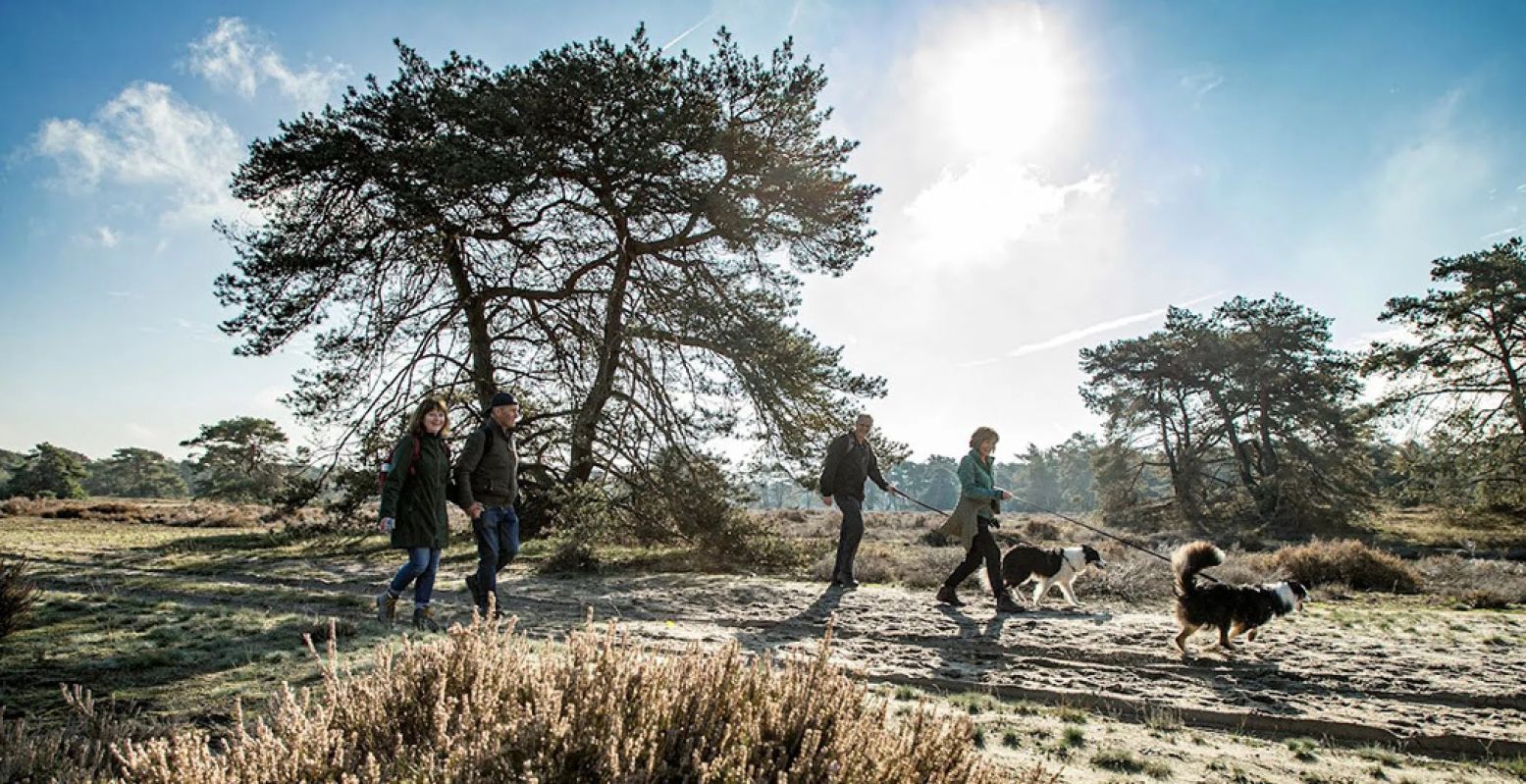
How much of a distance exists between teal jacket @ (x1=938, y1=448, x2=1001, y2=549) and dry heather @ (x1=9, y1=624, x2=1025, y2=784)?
19.2 ft

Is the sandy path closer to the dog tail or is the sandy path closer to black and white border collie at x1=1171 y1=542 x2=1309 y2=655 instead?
black and white border collie at x1=1171 y1=542 x2=1309 y2=655

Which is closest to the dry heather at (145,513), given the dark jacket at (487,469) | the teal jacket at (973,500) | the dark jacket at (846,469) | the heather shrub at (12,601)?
the heather shrub at (12,601)

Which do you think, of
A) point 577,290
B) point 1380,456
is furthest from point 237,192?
point 1380,456

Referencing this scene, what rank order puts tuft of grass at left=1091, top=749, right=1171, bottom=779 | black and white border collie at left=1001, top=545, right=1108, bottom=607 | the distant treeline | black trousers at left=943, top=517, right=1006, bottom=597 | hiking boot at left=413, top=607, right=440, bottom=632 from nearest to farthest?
tuft of grass at left=1091, top=749, right=1171, bottom=779 < hiking boot at left=413, top=607, right=440, bottom=632 < black trousers at left=943, top=517, right=1006, bottom=597 < black and white border collie at left=1001, top=545, right=1108, bottom=607 < the distant treeline

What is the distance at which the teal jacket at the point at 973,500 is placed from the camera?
7.92 meters

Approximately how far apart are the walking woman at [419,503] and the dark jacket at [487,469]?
20 centimetres

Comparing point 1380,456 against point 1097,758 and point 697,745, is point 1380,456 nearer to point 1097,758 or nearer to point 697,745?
point 1097,758

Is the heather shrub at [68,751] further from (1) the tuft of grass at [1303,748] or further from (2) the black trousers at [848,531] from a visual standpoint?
(2) the black trousers at [848,531]

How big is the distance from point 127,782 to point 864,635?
550 cm

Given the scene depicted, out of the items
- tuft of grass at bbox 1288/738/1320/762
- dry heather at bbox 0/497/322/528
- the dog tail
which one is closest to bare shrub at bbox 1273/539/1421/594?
the dog tail

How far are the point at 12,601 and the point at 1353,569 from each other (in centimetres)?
1672

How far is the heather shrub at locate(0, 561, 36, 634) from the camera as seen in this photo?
535cm

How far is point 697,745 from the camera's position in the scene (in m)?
1.96

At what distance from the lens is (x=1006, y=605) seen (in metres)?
7.69
